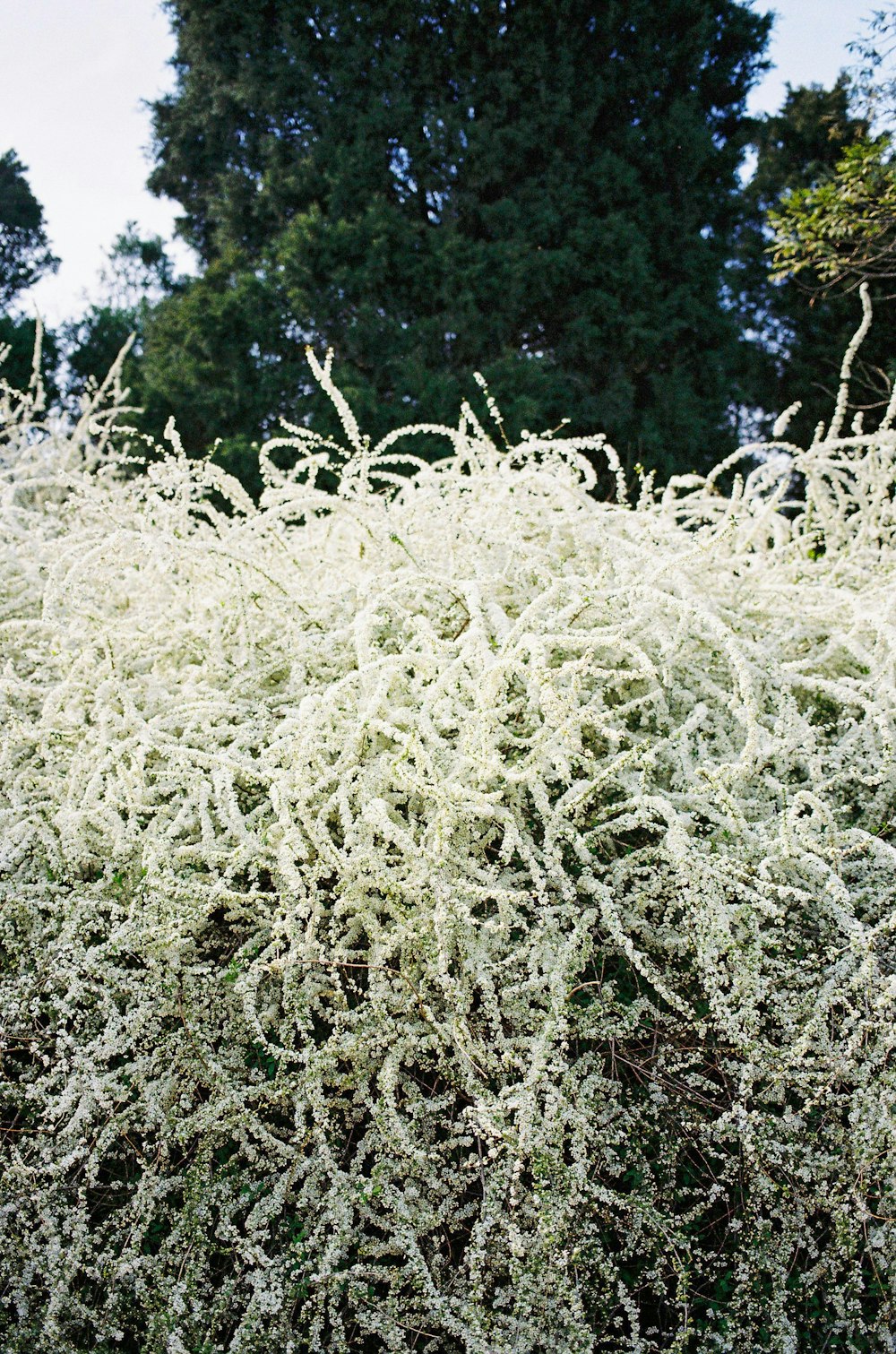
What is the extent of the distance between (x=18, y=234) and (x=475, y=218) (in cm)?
1465

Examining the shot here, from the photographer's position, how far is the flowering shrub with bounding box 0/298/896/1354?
1433mm

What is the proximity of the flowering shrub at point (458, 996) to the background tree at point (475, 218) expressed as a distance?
729 cm

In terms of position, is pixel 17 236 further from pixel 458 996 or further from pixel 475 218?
pixel 458 996

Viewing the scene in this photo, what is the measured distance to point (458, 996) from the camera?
149 cm

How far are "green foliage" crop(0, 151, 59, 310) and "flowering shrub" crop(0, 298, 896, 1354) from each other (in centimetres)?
2157

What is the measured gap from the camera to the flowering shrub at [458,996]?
143 centimetres

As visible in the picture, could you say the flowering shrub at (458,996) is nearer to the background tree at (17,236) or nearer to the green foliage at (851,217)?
the green foliage at (851,217)

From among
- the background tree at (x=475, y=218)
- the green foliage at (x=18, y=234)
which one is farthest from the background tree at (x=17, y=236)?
the background tree at (x=475, y=218)

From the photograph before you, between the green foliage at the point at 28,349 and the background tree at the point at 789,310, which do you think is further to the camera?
the green foliage at the point at 28,349

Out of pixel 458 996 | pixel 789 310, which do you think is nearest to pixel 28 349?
pixel 789 310

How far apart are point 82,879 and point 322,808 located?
568mm

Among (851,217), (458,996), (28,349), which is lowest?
(458,996)

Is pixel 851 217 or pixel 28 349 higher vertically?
pixel 28 349

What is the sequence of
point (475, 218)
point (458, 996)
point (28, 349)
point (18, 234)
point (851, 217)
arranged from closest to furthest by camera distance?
1. point (458, 996)
2. point (851, 217)
3. point (475, 218)
4. point (28, 349)
5. point (18, 234)
